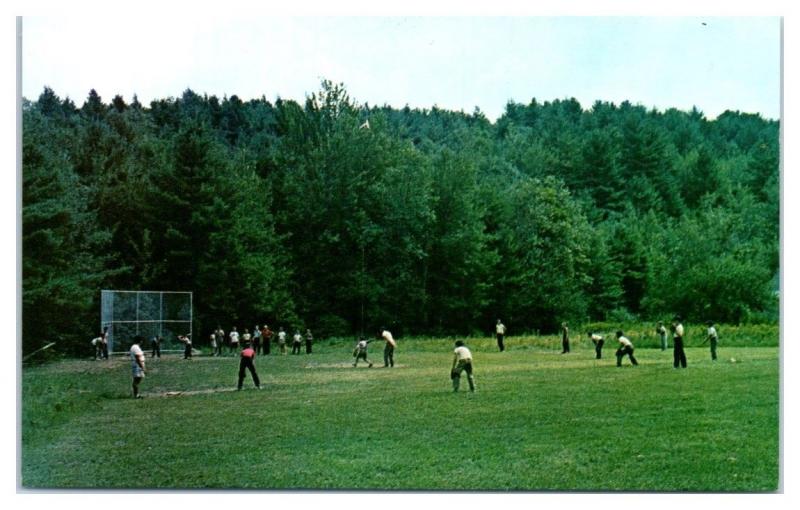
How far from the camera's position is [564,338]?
1694 centimetres

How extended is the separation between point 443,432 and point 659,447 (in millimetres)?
2843

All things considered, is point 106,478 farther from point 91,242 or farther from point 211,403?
point 91,242

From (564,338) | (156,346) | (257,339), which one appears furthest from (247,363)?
(564,338)

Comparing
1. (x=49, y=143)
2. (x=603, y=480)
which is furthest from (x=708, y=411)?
(x=49, y=143)

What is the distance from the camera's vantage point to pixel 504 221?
670 inches

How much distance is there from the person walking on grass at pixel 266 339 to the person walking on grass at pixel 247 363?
7.2 inches

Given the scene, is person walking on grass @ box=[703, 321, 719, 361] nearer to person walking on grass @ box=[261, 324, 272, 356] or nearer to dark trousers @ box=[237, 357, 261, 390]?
person walking on grass @ box=[261, 324, 272, 356]

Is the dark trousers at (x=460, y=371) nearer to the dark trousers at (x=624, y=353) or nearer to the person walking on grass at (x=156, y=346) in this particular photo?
the dark trousers at (x=624, y=353)

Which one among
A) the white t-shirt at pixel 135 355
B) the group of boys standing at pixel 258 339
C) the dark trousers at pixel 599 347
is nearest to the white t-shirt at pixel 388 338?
the group of boys standing at pixel 258 339

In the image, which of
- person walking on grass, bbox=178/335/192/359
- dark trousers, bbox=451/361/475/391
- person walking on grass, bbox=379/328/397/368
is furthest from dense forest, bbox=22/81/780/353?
dark trousers, bbox=451/361/475/391

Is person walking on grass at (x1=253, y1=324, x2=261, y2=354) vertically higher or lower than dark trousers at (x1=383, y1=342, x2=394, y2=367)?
higher

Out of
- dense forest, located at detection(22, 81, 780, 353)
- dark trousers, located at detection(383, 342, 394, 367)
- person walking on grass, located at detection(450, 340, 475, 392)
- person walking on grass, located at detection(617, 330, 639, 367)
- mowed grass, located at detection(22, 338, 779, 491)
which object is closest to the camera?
mowed grass, located at detection(22, 338, 779, 491)

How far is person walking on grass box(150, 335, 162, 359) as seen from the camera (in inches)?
666

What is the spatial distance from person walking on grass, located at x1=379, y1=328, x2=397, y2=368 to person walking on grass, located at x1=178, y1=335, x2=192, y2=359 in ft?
8.99
